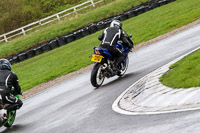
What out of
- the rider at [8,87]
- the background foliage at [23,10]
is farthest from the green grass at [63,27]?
the rider at [8,87]

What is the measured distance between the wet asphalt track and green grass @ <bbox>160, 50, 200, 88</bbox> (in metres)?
1.35

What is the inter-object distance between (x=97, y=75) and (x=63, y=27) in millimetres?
27789

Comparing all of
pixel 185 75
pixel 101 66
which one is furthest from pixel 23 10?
pixel 185 75

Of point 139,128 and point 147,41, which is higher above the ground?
point 139,128

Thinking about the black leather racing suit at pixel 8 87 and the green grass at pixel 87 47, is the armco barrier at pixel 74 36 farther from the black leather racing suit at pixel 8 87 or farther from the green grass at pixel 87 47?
the black leather racing suit at pixel 8 87

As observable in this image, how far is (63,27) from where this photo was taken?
4012cm

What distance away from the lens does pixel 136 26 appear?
29766mm

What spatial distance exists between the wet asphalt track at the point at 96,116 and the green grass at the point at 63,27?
77.0 ft

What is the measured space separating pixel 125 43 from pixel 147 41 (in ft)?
29.2

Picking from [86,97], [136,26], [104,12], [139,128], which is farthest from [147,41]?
[104,12]

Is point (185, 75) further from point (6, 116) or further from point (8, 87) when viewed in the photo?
point (8, 87)

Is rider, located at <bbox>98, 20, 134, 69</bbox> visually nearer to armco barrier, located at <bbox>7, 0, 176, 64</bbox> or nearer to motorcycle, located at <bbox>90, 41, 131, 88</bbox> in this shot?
motorcycle, located at <bbox>90, 41, 131, 88</bbox>

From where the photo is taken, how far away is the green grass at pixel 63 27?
3900 centimetres

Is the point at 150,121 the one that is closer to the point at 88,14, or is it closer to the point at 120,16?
the point at 120,16
